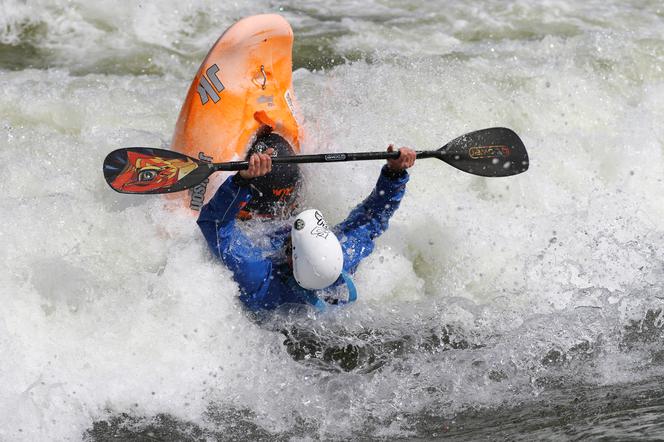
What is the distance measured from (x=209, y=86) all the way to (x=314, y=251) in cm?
141

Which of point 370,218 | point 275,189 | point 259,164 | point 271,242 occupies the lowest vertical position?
point 271,242

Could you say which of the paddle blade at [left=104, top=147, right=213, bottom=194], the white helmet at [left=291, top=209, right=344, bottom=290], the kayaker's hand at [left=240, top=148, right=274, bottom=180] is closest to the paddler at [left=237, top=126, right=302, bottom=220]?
the paddle blade at [left=104, top=147, right=213, bottom=194]

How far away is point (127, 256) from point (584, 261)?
257cm

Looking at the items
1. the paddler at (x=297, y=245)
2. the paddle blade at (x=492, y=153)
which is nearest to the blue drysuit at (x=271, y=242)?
the paddler at (x=297, y=245)

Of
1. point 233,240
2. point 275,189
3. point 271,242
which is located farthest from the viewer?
point 275,189

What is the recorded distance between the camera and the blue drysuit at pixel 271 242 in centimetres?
404

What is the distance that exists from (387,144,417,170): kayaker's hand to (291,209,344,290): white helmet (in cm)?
47

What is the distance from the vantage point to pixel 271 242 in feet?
14.6

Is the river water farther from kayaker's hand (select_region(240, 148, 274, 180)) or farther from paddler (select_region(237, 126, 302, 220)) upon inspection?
kayaker's hand (select_region(240, 148, 274, 180))

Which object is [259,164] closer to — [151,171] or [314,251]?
[314,251]

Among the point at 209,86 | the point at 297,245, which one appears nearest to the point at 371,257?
the point at 297,245

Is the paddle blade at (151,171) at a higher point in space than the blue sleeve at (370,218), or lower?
higher

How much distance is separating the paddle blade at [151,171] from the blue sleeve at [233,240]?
0.60 ft

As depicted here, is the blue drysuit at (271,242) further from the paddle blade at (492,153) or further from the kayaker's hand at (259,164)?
the paddle blade at (492,153)
